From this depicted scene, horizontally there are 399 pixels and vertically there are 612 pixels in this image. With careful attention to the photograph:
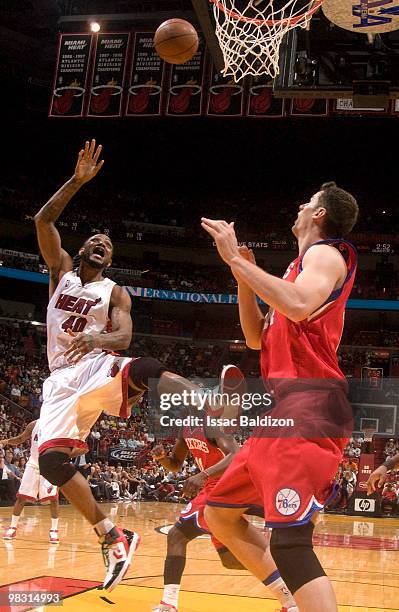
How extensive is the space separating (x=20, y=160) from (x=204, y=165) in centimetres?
784

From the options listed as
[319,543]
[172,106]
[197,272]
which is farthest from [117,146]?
Answer: [319,543]

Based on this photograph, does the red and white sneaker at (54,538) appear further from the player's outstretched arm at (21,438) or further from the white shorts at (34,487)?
the player's outstretched arm at (21,438)

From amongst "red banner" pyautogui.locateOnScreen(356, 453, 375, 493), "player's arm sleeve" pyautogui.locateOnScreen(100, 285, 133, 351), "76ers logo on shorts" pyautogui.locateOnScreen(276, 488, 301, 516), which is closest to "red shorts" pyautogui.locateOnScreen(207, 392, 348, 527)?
"76ers logo on shorts" pyautogui.locateOnScreen(276, 488, 301, 516)

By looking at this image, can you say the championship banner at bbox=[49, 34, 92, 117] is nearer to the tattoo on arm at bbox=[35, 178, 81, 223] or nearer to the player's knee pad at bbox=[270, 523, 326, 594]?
the tattoo on arm at bbox=[35, 178, 81, 223]

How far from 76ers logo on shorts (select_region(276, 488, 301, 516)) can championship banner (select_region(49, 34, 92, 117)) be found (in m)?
14.9

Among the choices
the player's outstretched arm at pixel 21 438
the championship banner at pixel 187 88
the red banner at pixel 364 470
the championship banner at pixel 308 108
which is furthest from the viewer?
the red banner at pixel 364 470

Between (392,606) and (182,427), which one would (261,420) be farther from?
(392,606)

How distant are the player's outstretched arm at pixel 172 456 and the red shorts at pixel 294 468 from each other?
1.44 m

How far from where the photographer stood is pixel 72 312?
4938mm

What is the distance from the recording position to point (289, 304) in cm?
281

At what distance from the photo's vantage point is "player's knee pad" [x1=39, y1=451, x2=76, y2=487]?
423 cm

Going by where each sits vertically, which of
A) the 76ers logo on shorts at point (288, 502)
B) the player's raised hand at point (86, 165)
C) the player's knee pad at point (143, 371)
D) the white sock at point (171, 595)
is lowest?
the white sock at point (171, 595)

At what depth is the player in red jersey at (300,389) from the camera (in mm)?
2730

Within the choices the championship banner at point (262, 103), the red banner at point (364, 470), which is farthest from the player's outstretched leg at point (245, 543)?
the red banner at point (364, 470)
